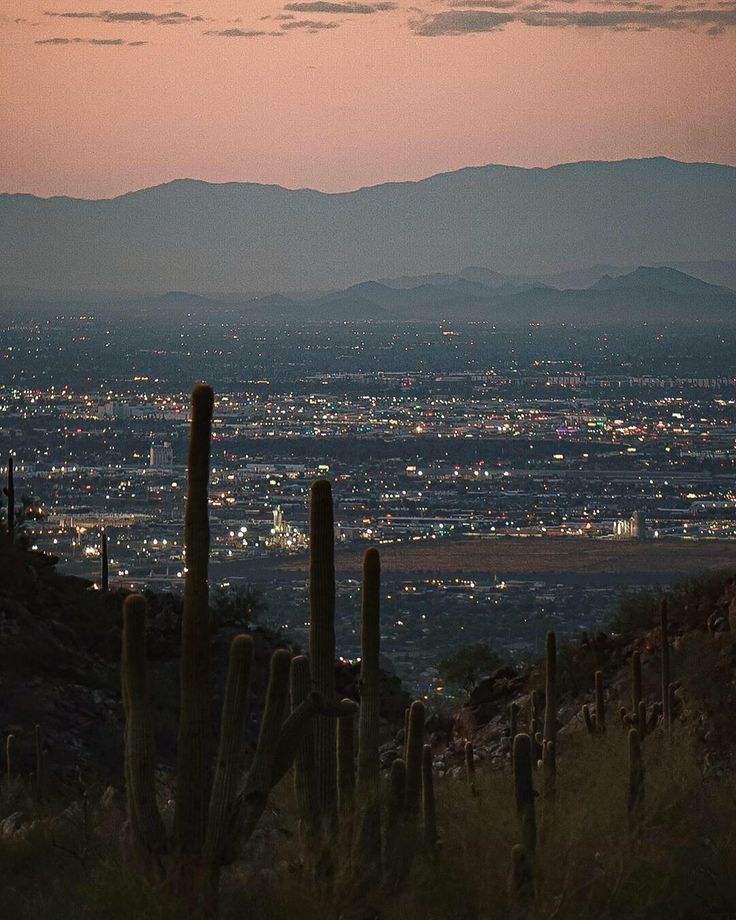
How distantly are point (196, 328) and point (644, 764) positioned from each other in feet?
Result: 606

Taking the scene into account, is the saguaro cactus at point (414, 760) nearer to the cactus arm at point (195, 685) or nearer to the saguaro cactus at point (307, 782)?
the saguaro cactus at point (307, 782)

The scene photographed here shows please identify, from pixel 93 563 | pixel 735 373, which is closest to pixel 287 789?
pixel 93 563

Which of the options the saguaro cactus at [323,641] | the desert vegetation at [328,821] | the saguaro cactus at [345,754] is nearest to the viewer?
the desert vegetation at [328,821]

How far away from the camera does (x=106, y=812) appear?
12.5 metres

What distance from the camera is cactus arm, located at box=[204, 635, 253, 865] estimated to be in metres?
9.58

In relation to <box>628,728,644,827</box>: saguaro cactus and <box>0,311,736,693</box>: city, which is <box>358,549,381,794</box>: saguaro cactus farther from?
<box>0,311,736,693</box>: city

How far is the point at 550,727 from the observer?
1410 cm

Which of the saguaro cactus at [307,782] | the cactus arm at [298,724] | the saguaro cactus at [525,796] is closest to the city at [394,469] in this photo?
the saguaro cactus at [525,796]

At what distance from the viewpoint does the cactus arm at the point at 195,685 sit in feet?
31.9

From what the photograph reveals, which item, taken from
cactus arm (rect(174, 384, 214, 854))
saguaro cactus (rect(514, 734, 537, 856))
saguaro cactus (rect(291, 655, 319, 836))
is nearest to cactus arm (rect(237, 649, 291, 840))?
cactus arm (rect(174, 384, 214, 854))

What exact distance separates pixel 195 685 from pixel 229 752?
429mm

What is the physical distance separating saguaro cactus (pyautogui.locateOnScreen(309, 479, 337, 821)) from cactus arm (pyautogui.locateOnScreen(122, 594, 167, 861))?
108 cm

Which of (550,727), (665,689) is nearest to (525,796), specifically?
(550,727)

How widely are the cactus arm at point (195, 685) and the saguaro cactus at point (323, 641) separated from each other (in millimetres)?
735
